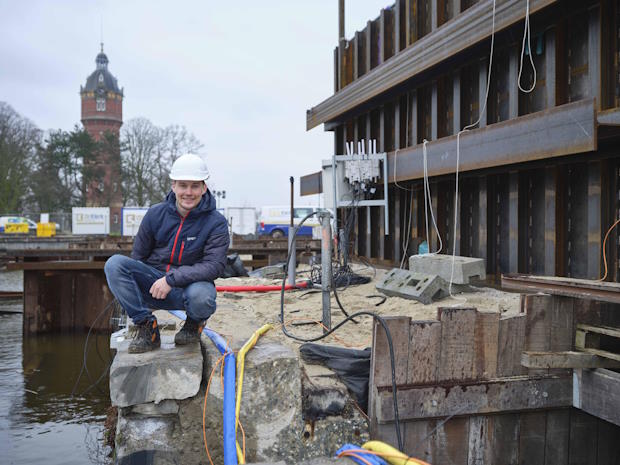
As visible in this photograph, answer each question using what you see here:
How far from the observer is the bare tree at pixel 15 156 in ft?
153

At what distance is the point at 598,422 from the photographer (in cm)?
471

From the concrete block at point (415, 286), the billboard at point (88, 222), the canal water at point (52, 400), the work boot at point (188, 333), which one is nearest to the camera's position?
the work boot at point (188, 333)

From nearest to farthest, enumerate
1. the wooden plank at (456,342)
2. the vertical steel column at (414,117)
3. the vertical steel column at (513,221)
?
1. the wooden plank at (456,342)
2. the vertical steel column at (513,221)
3. the vertical steel column at (414,117)

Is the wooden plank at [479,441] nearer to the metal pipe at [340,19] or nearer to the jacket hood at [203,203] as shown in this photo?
the jacket hood at [203,203]

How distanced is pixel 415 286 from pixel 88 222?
44.2m

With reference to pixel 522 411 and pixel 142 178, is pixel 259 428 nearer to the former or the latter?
pixel 522 411

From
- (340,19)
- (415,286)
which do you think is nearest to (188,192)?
(415,286)

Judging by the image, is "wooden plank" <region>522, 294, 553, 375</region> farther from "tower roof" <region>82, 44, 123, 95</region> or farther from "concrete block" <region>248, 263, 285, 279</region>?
"tower roof" <region>82, 44, 123, 95</region>

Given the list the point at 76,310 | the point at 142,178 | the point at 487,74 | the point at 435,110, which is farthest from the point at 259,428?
the point at 142,178

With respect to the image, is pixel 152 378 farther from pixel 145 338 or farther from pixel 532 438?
pixel 532 438

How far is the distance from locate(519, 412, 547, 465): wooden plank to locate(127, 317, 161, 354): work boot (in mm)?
3002

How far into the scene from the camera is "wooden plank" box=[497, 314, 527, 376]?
441cm

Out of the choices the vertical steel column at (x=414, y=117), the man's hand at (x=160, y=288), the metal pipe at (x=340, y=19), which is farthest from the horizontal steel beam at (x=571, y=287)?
the metal pipe at (x=340, y=19)

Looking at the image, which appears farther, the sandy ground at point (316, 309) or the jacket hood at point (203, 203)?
the sandy ground at point (316, 309)
